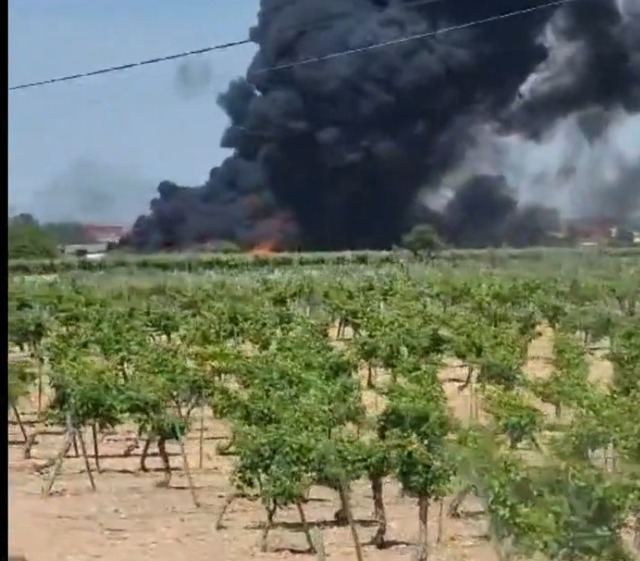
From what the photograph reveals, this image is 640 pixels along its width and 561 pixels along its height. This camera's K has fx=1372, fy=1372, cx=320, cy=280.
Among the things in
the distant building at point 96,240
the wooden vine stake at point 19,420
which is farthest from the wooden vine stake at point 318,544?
the wooden vine stake at point 19,420

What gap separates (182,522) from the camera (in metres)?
3.77

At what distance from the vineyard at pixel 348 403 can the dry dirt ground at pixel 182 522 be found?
11 millimetres

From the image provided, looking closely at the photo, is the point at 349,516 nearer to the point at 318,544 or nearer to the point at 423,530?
the point at 318,544

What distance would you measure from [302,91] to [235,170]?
60 cm

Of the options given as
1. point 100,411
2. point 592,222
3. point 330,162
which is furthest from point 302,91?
point 592,222

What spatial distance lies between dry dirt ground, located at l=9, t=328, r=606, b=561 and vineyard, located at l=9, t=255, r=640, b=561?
0.01 meters

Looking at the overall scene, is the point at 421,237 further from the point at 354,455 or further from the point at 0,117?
the point at 0,117

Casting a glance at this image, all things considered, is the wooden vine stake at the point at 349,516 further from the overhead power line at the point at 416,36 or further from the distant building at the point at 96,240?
the overhead power line at the point at 416,36

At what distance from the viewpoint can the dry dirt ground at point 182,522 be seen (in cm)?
333

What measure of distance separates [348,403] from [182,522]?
58cm

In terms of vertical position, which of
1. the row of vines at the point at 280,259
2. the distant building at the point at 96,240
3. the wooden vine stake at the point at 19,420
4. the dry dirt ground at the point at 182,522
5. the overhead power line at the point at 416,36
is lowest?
the dry dirt ground at the point at 182,522

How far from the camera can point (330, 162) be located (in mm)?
4113

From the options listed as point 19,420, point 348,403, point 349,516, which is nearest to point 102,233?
point 349,516

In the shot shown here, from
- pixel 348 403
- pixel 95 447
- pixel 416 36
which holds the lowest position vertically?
pixel 95 447
